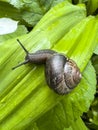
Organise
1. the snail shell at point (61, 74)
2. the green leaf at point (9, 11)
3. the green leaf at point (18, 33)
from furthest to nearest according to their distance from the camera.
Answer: the green leaf at point (9, 11), the green leaf at point (18, 33), the snail shell at point (61, 74)

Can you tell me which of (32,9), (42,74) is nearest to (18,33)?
(32,9)

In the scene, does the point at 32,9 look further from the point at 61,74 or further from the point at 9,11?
the point at 61,74

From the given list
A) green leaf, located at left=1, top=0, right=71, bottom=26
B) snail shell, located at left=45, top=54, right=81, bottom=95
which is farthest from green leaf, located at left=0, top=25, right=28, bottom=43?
snail shell, located at left=45, top=54, right=81, bottom=95

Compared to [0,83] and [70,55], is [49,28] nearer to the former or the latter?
[70,55]

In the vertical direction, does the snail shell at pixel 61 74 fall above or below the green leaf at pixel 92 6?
above

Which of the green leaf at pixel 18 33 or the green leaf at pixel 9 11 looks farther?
the green leaf at pixel 9 11

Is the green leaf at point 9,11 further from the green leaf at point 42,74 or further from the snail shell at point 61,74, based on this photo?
the snail shell at point 61,74

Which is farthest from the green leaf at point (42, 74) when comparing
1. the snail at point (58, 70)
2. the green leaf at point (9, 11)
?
the green leaf at point (9, 11)
